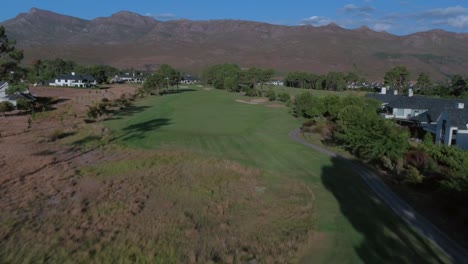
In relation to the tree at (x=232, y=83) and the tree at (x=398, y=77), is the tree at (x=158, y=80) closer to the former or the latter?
the tree at (x=232, y=83)

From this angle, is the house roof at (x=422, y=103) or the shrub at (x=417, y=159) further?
the house roof at (x=422, y=103)

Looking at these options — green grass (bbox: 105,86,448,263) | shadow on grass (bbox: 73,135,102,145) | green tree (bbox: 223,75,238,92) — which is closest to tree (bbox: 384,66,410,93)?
green tree (bbox: 223,75,238,92)

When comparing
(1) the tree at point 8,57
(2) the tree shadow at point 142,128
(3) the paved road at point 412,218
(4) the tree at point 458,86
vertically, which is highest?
(1) the tree at point 8,57

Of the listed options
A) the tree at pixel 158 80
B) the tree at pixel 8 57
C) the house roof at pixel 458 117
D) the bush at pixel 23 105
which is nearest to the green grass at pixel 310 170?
the tree at pixel 8 57

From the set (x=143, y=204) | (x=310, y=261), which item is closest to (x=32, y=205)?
(x=143, y=204)

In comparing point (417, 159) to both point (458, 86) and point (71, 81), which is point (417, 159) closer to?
point (458, 86)

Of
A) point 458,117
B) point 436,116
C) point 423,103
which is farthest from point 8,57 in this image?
point 423,103
